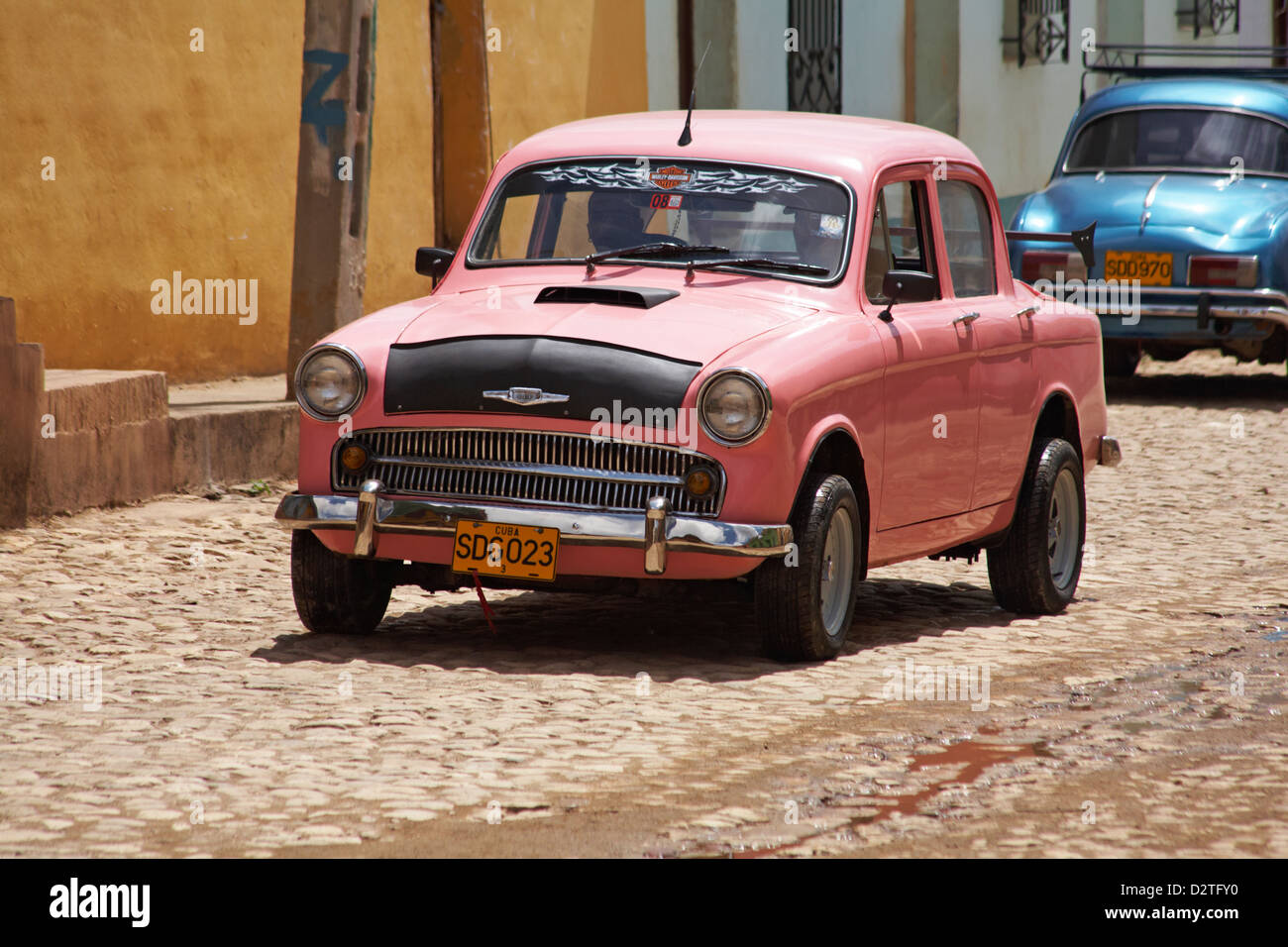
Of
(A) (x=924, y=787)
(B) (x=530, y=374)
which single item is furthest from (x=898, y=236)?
(A) (x=924, y=787)

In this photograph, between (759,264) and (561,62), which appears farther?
(561,62)

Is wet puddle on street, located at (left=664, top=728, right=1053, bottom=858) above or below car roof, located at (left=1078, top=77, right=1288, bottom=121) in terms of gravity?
below

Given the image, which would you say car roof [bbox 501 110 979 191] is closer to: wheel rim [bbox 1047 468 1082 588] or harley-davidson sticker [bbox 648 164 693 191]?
harley-davidson sticker [bbox 648 164 693 191]

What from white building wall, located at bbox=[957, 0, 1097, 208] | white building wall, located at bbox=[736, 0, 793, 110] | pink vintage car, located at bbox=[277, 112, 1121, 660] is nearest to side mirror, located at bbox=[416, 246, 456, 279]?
pink vintage car, located at bbox=[277, 112, 1121, 660]

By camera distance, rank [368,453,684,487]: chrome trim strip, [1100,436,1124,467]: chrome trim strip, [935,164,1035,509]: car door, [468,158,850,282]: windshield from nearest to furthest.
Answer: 1. [368,453,684,487]: chrome trim strip
2. [468,158,850,282]: windshield
3. [935,164,1035,509]: car door
4. [1100,436,1124,467]: chrome trim strip

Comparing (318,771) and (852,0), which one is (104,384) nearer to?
(318,771)

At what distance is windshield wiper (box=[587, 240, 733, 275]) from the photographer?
280 inches

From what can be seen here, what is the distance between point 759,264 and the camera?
705 cm

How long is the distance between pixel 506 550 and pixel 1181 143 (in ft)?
33.8

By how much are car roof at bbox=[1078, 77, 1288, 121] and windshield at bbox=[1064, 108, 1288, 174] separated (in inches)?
2.9

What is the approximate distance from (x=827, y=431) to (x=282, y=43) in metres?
7.99

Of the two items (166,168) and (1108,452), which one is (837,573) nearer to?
(1108,452)

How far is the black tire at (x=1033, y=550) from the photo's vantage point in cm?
785
